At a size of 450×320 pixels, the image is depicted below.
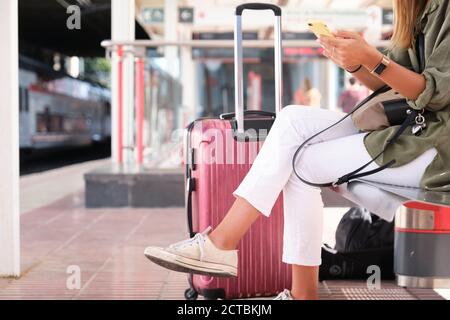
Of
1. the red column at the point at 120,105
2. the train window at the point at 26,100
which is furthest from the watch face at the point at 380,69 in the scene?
the train window at the point at 26,100

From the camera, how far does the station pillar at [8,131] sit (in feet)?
10.1

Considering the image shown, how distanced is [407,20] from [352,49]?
1.10ft

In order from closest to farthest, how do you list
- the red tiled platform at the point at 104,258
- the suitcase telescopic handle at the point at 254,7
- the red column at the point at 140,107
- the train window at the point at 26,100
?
the suitcase telescopic handle at the point at 254,7 → the red tiled platform at the point at 104,258 → the red column at the point at 140,107 → the train window at the point at 26,100

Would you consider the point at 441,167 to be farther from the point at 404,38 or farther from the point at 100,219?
the point at 100,219

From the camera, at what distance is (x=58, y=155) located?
1864 cm

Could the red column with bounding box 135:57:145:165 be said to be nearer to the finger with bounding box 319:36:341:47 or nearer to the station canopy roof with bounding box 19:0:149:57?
the station canopy roof with bounding box 19:0:149:57

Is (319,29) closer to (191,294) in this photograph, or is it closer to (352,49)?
(352,49)

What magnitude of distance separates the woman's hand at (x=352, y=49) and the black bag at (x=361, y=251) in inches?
56.2

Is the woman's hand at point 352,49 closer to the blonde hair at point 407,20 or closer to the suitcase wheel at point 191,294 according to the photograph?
the blonde hair at point 407,20

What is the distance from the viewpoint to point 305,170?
2100mm

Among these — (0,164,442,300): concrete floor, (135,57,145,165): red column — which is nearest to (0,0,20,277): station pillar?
(0,164,442,300): concrete floor

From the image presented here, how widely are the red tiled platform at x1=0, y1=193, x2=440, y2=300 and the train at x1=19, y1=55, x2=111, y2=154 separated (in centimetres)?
788

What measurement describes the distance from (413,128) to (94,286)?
1.70 meters
